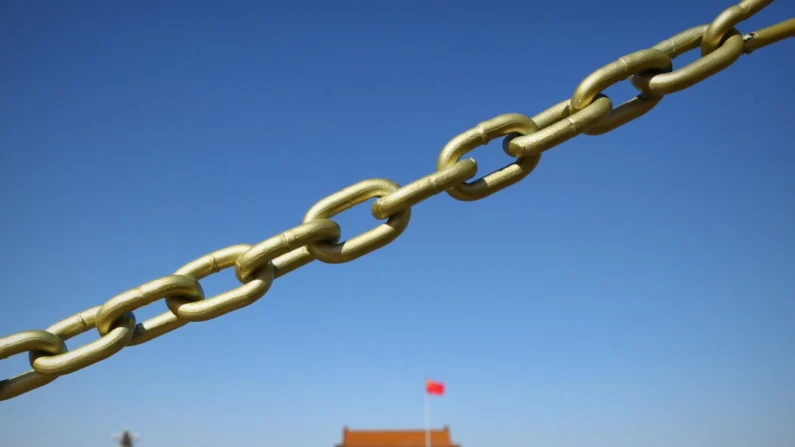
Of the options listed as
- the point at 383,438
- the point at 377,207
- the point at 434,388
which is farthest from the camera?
the point at 383,438

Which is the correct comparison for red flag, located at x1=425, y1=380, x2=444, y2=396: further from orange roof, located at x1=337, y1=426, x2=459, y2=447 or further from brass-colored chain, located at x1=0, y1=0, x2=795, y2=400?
brass-colored chain, located at x1=0, y1=0, x2=795, y2=400

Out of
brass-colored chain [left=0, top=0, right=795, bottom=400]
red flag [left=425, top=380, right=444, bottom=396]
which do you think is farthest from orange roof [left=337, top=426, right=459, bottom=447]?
brass-colored chain [left=0, top=0, right=795, bottom=400]

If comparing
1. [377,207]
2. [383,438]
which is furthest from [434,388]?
[377,207]

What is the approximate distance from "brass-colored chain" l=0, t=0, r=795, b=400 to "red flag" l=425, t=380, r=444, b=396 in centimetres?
3200

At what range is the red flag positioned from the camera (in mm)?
32812

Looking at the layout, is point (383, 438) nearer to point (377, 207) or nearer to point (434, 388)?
point (434, 388)

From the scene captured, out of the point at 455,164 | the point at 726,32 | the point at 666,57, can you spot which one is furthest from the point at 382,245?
the point at 726,32

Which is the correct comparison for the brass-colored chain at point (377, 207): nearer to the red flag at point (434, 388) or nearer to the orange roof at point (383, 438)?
the red flag at point (434, 388)

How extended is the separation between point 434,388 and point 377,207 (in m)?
32.3

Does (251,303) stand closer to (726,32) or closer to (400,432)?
(726,32)

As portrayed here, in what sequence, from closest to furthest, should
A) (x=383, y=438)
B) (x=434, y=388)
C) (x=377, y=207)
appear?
(x=377, y=207) < (x=434, y=388) < (x=383, y=438)

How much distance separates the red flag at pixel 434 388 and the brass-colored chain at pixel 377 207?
1260 inches

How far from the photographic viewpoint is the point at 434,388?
32938 mm

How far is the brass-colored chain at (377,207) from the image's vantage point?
170 centimetres
